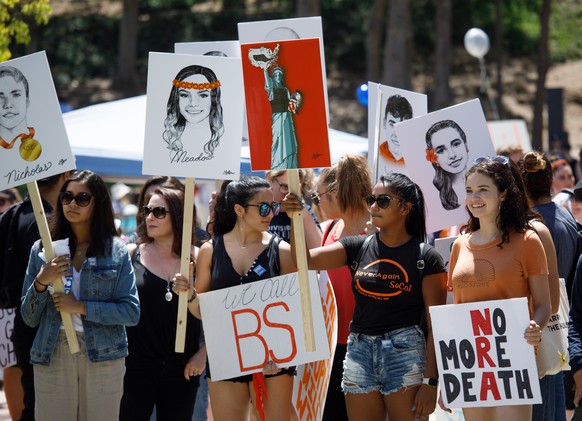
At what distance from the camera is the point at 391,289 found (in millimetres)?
4836

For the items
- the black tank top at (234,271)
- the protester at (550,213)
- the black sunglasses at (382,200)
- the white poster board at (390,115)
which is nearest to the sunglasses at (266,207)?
the black tank top at (234,271)

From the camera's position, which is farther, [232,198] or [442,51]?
[442,51]

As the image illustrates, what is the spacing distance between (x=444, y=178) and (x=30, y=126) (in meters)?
2.50

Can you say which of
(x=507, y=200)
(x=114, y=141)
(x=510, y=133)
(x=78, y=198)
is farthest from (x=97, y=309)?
(x=510, y=133)

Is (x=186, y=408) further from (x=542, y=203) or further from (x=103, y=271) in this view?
(x=542, y=203)

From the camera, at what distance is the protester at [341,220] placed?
219 inches

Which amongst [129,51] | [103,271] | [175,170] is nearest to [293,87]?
[175,170]

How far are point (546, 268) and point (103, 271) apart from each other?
2.28 metres

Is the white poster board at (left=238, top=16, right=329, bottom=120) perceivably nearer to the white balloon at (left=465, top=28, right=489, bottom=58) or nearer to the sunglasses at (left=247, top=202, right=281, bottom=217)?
the sunglasses at (left=247, top=202, right=281, bottom=217)

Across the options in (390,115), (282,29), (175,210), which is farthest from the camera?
(390,115)

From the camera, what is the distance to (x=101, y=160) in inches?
376

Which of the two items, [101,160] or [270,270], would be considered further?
[101,160]

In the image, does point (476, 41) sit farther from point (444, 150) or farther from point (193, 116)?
point (193, 116)

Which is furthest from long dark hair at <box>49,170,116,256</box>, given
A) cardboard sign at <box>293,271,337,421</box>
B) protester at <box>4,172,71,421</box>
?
cardboard sign at <box>293,271,337,421</box>
